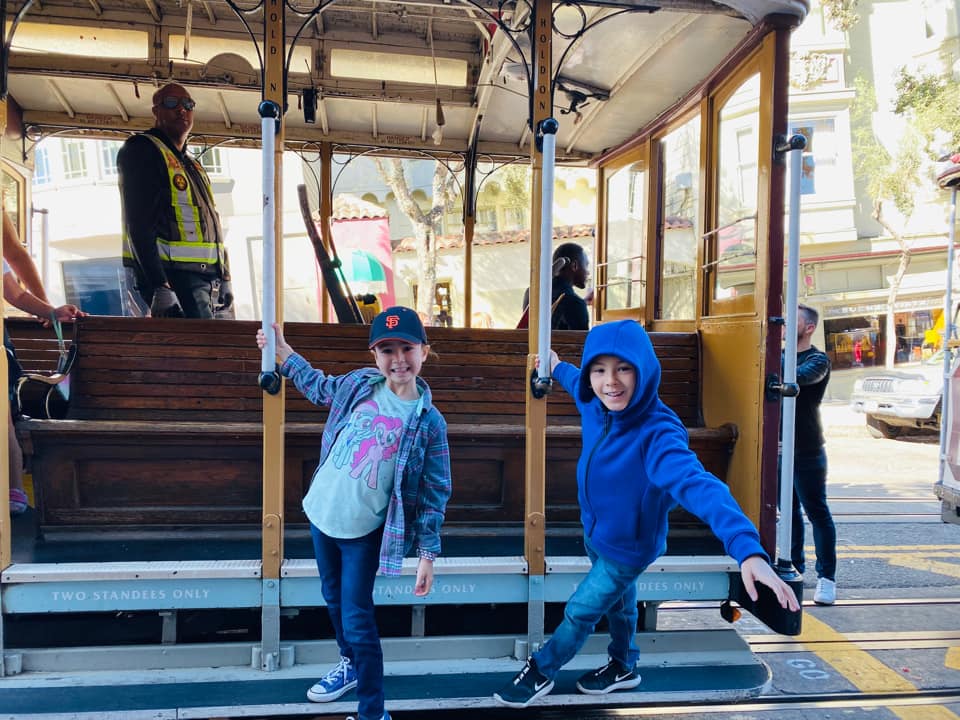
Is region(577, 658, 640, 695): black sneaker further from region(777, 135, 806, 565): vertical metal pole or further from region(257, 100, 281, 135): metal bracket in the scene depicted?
region(257, 100, 281, 135): metal bracket

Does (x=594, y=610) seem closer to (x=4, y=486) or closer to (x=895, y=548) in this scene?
(x=4, y=486)

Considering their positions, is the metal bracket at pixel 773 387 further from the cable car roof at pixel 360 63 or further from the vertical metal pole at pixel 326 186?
the vertical metal pole at pixel 326 186

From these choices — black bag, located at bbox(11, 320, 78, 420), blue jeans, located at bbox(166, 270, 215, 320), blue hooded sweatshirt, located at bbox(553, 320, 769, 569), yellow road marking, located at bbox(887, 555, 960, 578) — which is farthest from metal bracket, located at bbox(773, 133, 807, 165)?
yellow road marking, located at bbox(887, 555, 960, 578)

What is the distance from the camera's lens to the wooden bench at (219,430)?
3.10m

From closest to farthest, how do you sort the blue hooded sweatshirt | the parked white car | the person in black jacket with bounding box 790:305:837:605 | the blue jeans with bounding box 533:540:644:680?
the blue hooded sweatshirt
the blue jeans with bounding box 533:540:644:680
the person in black jacket with bounding box 790:305:837:605
the parked white car

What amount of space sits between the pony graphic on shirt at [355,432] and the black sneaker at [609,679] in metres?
1.30

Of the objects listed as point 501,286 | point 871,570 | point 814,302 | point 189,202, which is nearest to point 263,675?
point 189,202

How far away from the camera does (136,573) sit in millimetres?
2686

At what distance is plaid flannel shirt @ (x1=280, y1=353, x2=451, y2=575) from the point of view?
2.37 m

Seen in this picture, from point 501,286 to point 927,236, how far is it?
10.6 meters

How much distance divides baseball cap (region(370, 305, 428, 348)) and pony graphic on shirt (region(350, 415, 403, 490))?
0.93 feet

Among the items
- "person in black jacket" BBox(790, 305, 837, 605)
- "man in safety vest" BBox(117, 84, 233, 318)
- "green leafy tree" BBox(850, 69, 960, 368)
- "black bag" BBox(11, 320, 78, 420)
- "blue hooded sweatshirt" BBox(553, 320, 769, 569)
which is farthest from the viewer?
"green leafy tree" BBox(850, 69, 960, 368)

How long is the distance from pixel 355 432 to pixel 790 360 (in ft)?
5.94

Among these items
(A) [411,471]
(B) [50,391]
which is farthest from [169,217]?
(A) [411,471]
